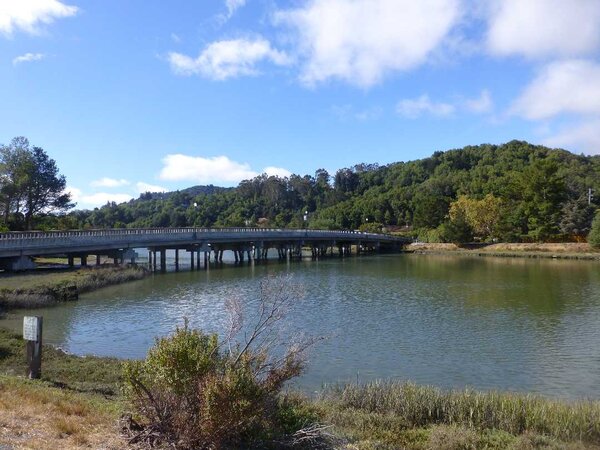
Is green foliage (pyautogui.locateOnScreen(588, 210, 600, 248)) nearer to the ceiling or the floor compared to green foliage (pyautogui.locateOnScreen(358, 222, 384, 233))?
nearer to the floor

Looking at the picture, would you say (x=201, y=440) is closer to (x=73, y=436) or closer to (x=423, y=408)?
(x=73, y=436)

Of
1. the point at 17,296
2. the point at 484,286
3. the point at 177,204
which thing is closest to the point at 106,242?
the point at 17,296

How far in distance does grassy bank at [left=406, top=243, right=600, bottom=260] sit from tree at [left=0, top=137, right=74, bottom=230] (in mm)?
55335

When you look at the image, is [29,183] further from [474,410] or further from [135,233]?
[474,410]

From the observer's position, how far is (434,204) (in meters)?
96.6

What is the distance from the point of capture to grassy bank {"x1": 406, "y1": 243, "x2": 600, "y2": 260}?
68012 millimetres

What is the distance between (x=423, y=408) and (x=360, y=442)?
2652 mm

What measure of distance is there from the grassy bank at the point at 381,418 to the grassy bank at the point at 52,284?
1545 cm

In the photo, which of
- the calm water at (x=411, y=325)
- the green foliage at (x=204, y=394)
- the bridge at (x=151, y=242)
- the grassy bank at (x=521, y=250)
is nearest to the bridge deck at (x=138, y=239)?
the bridge at (x=151, y=242)

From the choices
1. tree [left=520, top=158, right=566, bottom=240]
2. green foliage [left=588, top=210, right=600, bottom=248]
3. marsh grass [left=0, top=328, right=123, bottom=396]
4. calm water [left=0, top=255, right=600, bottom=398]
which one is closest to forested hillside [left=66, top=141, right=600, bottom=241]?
tree [left=520, top=158, right=566, bottom=240]

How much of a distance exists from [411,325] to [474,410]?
41.8 feet

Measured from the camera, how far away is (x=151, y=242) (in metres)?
49.6

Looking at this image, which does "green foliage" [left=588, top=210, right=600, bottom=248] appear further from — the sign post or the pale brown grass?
the pale brown grass

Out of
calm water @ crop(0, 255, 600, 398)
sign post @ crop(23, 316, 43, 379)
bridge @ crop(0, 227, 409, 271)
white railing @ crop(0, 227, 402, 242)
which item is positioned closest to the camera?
sign post @ crop(23, 316, 43, 379)
